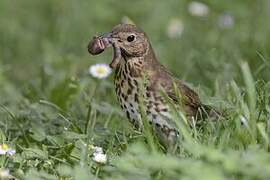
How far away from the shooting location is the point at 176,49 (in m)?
9.19

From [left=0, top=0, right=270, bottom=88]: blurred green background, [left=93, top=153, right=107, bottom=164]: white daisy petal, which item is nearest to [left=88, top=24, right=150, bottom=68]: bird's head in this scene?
[left=93, top=153, right=107, bottom=164]: white daisy petal

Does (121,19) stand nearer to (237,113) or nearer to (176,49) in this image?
(176,49)

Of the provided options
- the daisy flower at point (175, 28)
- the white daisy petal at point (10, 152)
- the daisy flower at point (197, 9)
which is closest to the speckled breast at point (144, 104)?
the white daisy petal at point (10, 152)

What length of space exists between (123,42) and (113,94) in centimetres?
139

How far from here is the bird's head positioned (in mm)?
6227

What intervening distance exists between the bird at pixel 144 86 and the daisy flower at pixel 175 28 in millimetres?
3119

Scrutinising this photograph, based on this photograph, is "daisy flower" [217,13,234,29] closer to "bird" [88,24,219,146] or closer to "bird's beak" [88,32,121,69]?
"bird" [88,24,219,146]

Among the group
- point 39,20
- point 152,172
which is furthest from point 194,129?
point 39,20

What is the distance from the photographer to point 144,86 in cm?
609

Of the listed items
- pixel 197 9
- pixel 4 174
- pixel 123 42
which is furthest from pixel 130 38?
pixel 197 9

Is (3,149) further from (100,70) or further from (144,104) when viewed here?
(100,70)

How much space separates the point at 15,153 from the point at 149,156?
121 centimetres

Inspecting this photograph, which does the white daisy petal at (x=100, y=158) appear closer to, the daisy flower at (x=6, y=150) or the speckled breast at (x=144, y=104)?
the daisy flower at (x=6, y=150)

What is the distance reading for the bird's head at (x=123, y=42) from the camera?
623cm
